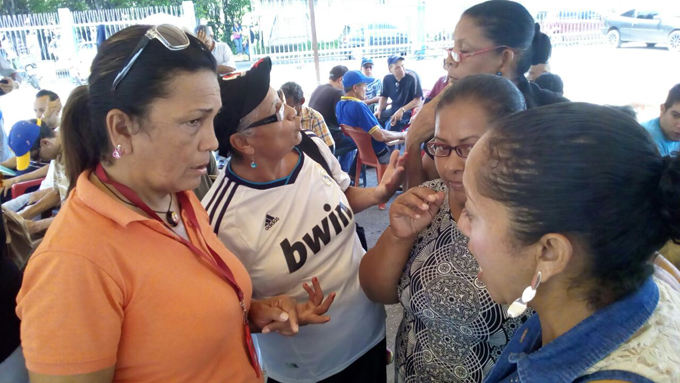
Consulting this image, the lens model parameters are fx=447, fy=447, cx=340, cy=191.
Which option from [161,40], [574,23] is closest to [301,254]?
[161,40]

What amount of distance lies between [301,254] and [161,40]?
0.80m

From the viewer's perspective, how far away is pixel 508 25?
6.03 ft

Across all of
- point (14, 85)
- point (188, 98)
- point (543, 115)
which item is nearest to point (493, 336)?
point (543, 115)

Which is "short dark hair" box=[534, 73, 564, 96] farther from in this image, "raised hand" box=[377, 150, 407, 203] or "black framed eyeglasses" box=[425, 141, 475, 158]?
"black framed eyeglasses" box=[425, 141, 475, 158]

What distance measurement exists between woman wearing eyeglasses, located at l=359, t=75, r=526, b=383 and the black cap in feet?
2.04

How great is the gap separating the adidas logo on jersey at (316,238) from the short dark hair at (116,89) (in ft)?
2.14

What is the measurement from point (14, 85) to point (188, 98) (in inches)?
251

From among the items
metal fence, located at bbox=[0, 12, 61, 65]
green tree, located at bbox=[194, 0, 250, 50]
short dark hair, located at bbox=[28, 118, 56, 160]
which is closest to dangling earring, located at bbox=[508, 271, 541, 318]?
short dark hair, located at bbox=[28, 118, 56, 160]

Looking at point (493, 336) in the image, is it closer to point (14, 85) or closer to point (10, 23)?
point (14, 85)

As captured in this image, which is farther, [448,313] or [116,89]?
[448,313]

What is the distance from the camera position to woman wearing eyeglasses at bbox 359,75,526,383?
1.18m

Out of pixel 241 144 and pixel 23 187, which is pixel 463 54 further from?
pixel 23 187

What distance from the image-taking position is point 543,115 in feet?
2.53

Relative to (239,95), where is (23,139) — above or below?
below
